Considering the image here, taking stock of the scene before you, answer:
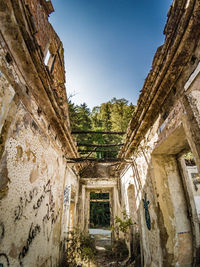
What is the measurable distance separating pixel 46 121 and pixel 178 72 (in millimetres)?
2850

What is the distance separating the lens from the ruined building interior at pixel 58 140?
1789 millimetres

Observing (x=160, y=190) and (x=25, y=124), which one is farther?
(x=160, y=190)

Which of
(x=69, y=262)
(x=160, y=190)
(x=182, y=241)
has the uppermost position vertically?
(x=160, y=190)

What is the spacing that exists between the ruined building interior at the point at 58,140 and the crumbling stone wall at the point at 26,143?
13 millimetres

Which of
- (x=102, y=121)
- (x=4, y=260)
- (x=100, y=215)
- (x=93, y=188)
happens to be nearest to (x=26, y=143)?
(x=4, y=260)

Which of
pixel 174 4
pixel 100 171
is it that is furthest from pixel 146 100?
pixel 100 171

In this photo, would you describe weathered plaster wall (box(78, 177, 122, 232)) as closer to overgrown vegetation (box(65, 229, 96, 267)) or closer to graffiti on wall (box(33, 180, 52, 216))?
overgrown vegetation (box(65, 229, 96, 267))

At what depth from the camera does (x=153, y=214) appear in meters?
3.43

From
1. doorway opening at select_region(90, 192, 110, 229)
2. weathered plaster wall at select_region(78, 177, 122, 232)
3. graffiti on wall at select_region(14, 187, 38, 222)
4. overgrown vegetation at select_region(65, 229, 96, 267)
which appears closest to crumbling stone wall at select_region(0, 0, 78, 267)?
graffiti on wall at select_region(14, 187, 38, 222)

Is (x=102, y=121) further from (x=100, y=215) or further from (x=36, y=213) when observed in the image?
(x=36, y=213)

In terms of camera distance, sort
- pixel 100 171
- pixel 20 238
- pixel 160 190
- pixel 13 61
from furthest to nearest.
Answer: pixel 100 171 → pixel 160 190 → pixel 20 238 → pixel 13 61

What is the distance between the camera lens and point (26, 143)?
2.32 metres

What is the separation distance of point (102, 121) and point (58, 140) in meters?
16.1

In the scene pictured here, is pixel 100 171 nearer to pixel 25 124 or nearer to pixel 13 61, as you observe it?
pixel 25 124
